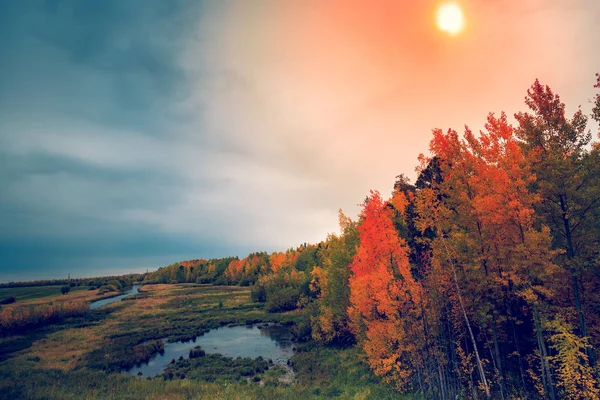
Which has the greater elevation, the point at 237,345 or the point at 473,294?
the point at 473,294

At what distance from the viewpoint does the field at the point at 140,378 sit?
22453 millimetres

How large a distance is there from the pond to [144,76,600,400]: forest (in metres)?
21.1

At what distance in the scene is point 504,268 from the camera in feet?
51.2

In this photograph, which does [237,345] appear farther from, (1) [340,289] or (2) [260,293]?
(2) [260,293]

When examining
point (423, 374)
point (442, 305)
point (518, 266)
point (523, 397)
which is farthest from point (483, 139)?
point (423, 374)

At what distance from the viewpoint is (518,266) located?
47.7 ft

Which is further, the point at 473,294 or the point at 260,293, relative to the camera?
the point at 260,293

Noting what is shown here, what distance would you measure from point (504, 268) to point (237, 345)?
39667 mm

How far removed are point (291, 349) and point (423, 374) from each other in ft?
78.3

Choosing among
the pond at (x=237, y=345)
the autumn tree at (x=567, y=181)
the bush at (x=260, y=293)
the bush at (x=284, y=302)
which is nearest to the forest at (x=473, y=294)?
the autumn tree at (x=567, y=181)

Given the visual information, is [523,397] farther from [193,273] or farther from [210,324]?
[193,273]

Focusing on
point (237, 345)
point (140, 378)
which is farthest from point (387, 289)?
point (237, 345)

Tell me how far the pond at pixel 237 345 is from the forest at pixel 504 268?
21.1 meters

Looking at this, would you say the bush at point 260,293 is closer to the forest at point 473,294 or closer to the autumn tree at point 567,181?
the forest at point 473,294
